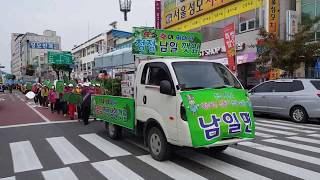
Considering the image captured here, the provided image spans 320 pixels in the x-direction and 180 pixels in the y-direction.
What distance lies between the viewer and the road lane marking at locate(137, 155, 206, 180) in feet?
20.5

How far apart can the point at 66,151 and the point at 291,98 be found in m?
8.95

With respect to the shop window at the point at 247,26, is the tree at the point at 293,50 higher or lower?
lower

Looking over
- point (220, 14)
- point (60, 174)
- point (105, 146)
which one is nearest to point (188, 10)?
point (220, 14)

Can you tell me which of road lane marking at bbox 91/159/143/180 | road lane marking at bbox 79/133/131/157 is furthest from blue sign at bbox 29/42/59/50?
road lane marking at bbox 91/159/143/180

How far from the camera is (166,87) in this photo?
688 cm

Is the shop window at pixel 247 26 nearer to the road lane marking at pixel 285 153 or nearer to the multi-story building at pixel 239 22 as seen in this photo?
the multi-story building at pixel 239 22

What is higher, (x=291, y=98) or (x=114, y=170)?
(x=291, y=98)

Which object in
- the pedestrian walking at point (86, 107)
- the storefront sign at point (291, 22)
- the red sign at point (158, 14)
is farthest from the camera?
the red sign at point (158, 14)

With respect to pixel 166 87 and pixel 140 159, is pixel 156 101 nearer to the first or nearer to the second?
pixel 166 87

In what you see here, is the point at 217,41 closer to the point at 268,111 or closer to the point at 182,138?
the point at 268,111

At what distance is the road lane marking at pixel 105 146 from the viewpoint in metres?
8.14

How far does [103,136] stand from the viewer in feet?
35.0

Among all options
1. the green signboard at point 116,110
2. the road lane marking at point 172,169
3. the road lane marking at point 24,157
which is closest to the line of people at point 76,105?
the green signboard at point 116,110

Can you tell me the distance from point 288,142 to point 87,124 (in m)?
7.37
